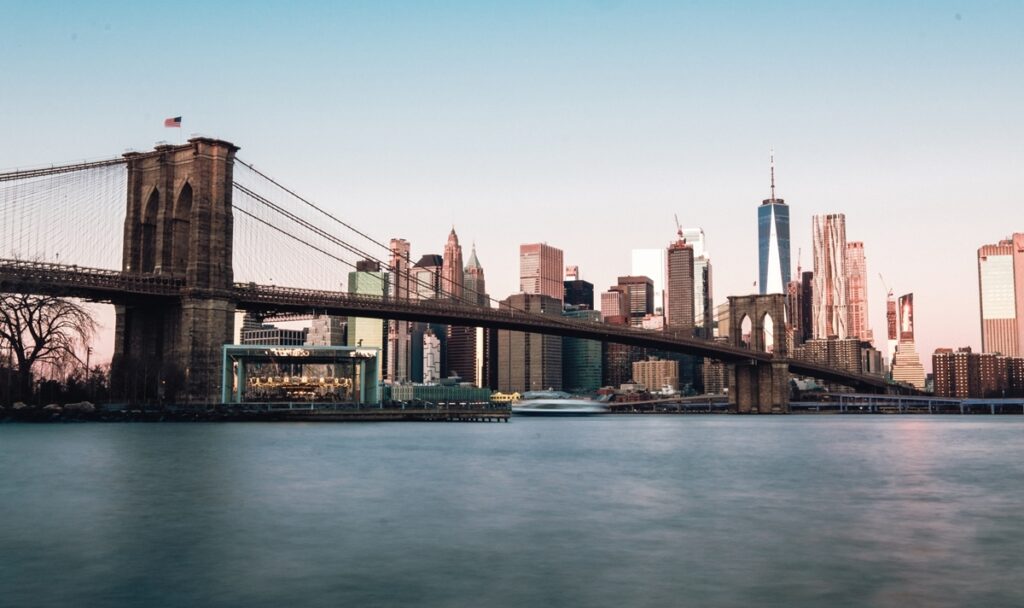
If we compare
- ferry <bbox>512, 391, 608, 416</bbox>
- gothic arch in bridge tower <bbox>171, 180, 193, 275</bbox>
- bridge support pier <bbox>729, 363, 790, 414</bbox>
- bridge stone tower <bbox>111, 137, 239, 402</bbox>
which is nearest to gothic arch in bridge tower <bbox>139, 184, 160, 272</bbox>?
bridge stone tower <bbox>111, 137, 239, 402</bbox>

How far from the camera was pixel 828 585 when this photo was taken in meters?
13.6

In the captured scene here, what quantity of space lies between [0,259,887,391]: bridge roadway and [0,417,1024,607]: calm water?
2726cm

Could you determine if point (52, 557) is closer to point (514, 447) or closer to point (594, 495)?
point (594, 495)

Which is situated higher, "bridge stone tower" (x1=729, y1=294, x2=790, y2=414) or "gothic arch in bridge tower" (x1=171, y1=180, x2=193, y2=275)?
"gothic arch in bridge tower" (x1=171, y1=180, x2=193, y2=275)

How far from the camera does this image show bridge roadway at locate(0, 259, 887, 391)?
199ft

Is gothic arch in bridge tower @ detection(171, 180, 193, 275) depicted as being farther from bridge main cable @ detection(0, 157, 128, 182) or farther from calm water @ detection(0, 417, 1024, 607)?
calm water @ detection(0, 417, 1024, 607)

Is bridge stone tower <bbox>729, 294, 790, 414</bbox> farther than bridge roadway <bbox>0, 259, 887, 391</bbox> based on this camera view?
Yes

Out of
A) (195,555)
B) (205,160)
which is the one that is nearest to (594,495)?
(195,555)

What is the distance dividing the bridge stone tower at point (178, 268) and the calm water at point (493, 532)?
104 ft

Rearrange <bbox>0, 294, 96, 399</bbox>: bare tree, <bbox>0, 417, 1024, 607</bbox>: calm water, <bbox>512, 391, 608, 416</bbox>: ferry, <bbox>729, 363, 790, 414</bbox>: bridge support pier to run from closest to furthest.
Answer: <bbox>0, 417, 1024, 607</bbox>: calm water < <bbox>0, 294, 96, 399</bbox>: bare tree < <bbox>512, 391, 608, 416</bbox>: ferry < <bbox>729, 363, 790, 414</bbox>: bridge support pier

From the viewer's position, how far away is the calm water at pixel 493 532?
13195 millimetres

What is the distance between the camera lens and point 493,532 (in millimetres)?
18359

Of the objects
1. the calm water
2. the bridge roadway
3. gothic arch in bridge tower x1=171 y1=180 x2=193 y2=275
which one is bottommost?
the calm water

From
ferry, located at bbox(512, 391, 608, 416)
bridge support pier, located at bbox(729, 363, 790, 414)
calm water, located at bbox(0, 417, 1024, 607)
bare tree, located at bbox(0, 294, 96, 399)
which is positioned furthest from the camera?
bridge support pier, located at bbox(729, 363, 790, 414)
